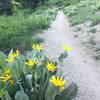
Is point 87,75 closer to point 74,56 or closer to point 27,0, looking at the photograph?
point 74,56

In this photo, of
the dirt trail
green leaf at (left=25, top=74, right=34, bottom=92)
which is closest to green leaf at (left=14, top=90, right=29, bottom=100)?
green leaf at (left=25, top=74, right=34, bottom=92)

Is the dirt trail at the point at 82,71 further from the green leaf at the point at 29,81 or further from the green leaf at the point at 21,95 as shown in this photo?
the green leaf at the point at 21,95

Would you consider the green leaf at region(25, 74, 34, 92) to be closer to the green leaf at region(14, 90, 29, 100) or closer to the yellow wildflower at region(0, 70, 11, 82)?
the yellow wildflower at region(0, 70, 11, 82)

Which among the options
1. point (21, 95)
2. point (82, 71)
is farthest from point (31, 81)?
point (82, 71)

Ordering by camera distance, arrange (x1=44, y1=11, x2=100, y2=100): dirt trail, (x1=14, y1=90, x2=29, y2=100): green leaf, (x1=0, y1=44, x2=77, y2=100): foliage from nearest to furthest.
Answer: (x1=14, y1=90, x2=29, y2=100): green leaf < (x1=0, y1=44, x2=77, y2=100): foliage < (x1=44, y1=11, x2=100, y2=100): dirt trail

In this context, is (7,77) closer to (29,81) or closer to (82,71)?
(29,81)

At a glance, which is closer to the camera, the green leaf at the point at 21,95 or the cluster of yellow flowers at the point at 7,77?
the green leaf at the point at 21,95

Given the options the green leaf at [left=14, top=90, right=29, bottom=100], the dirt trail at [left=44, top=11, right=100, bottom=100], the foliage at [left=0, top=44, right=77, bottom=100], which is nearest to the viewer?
the green leaf at [left=14, top=90, right=29, bottom=100]

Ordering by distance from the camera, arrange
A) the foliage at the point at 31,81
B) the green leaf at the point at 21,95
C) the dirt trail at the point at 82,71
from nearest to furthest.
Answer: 1. the green leaf at the point at 21,95
2. the foliage at the point at 31,81
3. the dirt trail at the point at 82,71

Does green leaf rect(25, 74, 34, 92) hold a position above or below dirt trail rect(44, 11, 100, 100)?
above

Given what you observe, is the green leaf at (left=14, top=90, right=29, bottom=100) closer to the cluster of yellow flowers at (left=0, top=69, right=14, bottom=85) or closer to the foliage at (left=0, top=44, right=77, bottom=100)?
the foliage at (left=0, top=44, right=77, bottom=100)

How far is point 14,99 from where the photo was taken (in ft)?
15.9

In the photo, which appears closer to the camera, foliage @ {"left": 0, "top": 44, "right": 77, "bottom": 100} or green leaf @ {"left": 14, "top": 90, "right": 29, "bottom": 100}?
green leaf @ {"left": 14, "top": 90, "right": 29, "bottom": 100}

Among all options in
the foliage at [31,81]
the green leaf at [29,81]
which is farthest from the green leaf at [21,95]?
the green leaf at [29,81]
